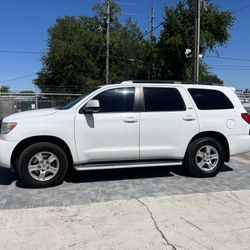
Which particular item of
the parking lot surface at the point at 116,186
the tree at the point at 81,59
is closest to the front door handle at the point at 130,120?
the parking lot surface at the point at 116,186

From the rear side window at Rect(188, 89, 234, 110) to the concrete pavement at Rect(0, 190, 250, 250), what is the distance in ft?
6.87

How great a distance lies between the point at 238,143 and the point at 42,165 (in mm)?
3797

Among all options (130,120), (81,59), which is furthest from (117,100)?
(81,59)

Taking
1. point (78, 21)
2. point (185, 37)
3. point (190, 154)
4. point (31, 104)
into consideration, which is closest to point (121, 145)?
point (190, 154)

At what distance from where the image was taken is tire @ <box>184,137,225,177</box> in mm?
7066

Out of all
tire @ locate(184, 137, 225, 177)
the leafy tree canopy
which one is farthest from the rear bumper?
the leafy tree canopy

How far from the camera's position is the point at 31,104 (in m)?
18.9

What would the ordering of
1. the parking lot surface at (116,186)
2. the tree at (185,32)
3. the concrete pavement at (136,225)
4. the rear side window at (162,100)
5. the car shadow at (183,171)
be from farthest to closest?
the tree at (185,32) < the car shadow at (183,171) < the rear side window at (162,100) < the parking lot surface at (116,186) < the concrete pavement at (136,225)

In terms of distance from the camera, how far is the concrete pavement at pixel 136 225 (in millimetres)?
4082

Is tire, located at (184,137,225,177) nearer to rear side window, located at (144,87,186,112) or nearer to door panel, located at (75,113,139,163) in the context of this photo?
rear side window, located at (144,87,186,112)

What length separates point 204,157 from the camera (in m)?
7.18

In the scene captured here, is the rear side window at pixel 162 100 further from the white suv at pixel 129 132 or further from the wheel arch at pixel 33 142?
the wheel arch at pixel 33 142

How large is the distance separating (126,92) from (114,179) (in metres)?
1.65

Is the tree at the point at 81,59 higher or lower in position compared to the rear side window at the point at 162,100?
higher
